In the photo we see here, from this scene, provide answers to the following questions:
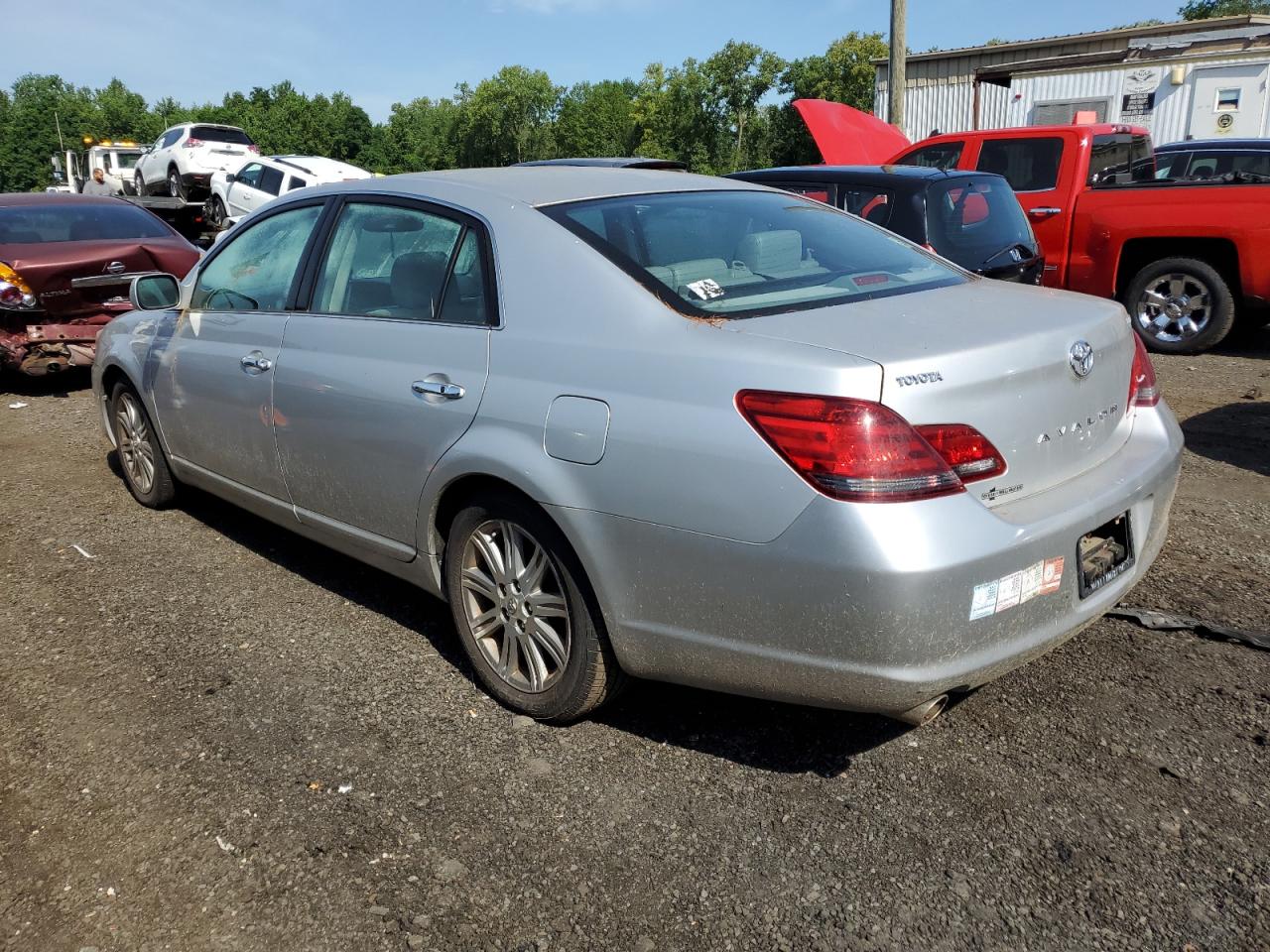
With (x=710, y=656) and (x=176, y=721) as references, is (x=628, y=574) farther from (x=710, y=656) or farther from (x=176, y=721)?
(x=176, y=721)

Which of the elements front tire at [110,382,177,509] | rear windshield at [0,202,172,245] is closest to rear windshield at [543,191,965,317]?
front tire at [110,382,177,509]

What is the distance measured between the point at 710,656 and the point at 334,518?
172 cm

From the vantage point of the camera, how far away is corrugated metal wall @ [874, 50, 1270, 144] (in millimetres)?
18688

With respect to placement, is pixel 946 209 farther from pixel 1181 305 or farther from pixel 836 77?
pixel 836 77

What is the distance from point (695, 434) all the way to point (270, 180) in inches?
695

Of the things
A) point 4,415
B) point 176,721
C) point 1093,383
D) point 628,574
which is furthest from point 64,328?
point 1093,383

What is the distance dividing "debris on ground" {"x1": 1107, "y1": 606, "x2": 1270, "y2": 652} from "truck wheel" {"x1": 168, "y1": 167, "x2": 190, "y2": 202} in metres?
22.5

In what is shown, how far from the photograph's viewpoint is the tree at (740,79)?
180 ft

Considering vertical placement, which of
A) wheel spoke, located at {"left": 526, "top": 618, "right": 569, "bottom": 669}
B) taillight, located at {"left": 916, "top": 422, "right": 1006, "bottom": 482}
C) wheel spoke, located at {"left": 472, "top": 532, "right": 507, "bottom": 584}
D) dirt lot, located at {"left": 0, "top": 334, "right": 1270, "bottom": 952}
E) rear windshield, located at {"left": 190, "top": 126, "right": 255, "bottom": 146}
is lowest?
dirt lot, located at {"left": 0, "top": 334, "right": 1270, "bottom": 952}

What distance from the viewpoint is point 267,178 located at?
18.5m

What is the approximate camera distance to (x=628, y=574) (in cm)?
284

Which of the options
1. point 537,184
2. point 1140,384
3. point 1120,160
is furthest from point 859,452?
point 1120,160

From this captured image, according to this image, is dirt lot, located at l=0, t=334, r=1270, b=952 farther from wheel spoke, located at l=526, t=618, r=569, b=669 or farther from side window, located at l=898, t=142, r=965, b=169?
side window, located at l=898, t=142, r=965, b=169

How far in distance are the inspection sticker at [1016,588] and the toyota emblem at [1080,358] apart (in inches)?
20.9
